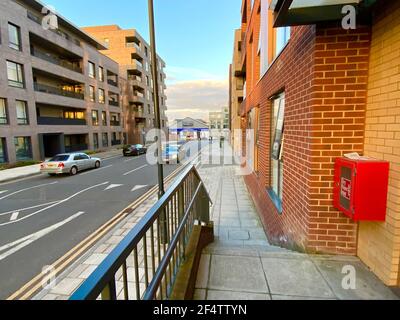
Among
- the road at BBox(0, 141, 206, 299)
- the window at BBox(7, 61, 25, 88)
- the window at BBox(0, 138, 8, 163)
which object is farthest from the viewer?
the window at BBox(7, 61, 25, 88)

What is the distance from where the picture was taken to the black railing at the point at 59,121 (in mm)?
21503

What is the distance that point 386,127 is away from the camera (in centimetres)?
232

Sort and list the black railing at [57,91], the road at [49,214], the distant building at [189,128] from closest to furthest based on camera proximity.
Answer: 1. the road at [49,214]
2. the black railing at [57,91]
3. the distant building at [189,128]

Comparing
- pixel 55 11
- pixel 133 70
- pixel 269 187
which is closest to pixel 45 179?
pixel 269 187

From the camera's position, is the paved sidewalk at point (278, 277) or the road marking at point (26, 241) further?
the road marking at point (26, 241)

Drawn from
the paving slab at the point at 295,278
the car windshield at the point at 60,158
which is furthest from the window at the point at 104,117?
the paving slab at the point at 295,278

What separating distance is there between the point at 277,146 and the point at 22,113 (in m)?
22.6

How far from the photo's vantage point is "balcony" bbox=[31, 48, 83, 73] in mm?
22094

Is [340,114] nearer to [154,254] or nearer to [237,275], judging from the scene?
[237,275]

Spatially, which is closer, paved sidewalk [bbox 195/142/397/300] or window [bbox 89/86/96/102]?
paved sidewalk [bbox 195/142/397/300]

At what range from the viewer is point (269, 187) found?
5.99 meters

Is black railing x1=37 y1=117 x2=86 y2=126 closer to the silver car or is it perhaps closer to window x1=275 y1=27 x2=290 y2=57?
the silver car

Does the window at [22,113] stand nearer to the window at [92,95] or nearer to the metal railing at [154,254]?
the window at [92,95]

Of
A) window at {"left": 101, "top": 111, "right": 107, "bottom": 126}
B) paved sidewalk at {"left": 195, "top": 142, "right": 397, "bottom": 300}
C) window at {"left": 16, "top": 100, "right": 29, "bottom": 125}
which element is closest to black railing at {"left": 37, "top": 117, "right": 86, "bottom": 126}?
window at {"left": 16, "top": 100, "right": 29, "bottom": 125}
